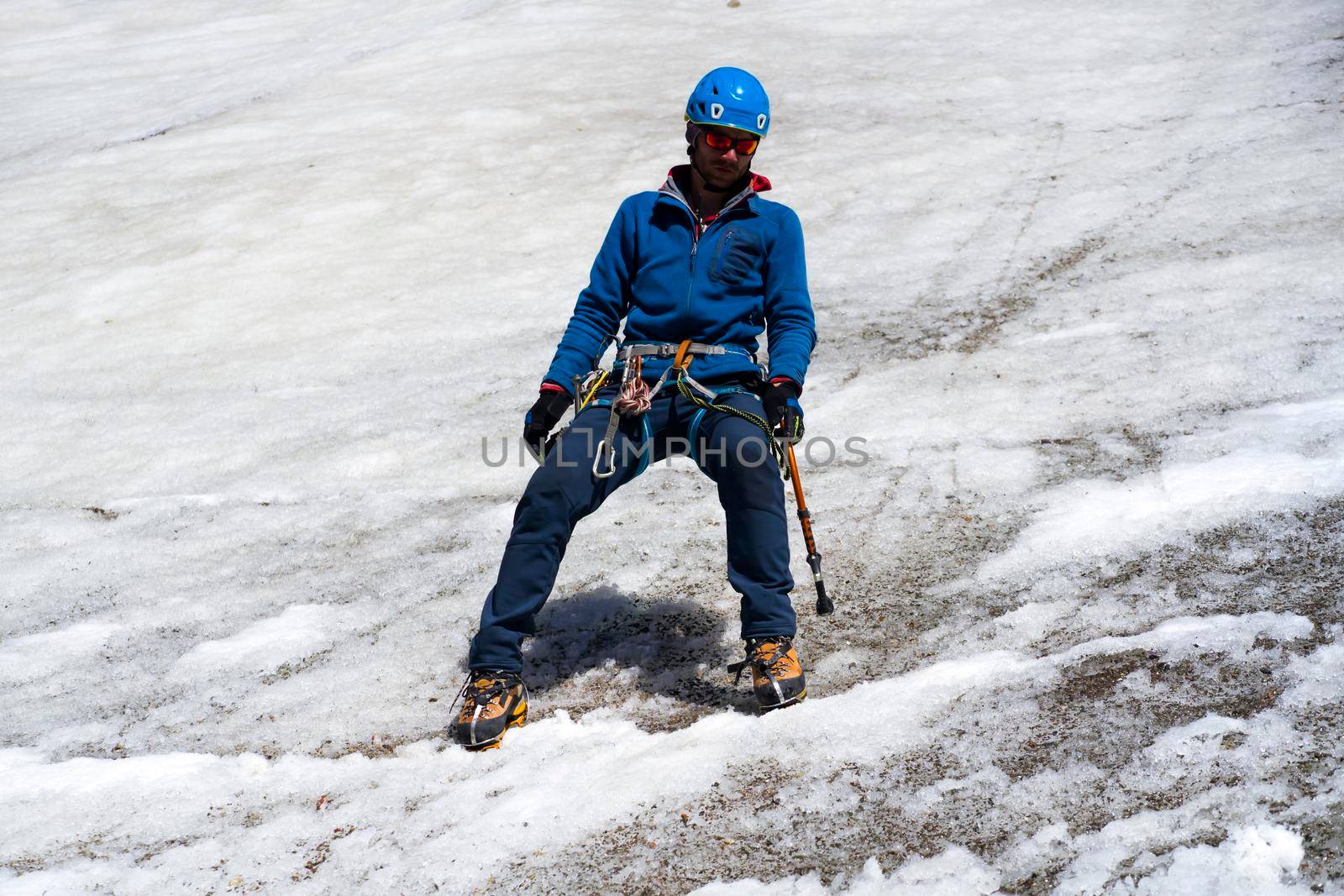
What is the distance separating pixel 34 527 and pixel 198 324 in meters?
3.65

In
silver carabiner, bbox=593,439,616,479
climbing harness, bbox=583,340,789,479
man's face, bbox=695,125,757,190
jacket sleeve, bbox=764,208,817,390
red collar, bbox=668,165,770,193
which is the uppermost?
man's face, bbox=695,125,757,190

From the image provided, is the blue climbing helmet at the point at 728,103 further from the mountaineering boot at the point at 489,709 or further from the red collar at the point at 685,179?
the mountaineering boot at the point at 489,709

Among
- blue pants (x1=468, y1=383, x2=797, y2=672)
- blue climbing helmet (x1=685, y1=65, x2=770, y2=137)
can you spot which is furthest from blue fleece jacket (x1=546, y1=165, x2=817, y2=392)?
blue pants (x1=468, y1=383, x2=797, y2=672)

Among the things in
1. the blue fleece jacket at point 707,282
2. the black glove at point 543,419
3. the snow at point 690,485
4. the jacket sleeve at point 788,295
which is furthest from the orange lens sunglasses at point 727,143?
the snow at point 690,485

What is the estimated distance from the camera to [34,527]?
788cm

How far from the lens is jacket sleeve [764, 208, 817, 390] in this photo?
17.2ft

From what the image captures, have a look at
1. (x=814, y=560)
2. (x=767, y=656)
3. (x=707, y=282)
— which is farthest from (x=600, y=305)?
(x=767, y=656)

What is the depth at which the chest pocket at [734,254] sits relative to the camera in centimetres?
519

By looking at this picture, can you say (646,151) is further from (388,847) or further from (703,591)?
(388,847)

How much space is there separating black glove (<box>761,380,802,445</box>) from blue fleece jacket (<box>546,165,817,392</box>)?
71 mm

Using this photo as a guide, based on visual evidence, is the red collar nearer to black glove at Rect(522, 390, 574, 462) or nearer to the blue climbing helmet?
the blue climbing helmet

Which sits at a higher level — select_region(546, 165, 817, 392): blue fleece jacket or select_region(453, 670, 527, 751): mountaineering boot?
select_region(546, 165, 817, 392): blue fleece jacket

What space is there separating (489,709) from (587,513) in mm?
960

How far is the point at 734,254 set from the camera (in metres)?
5.21
